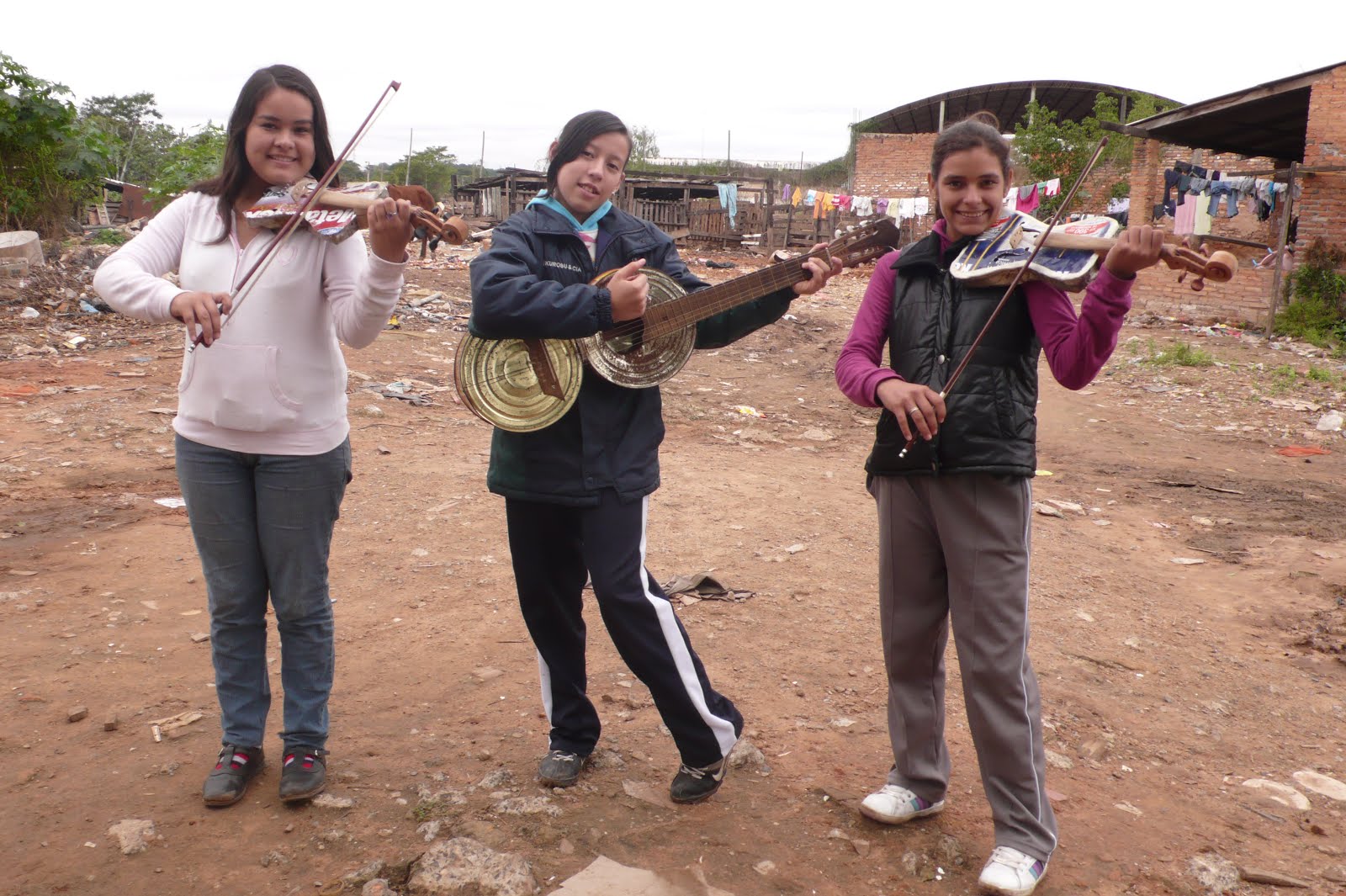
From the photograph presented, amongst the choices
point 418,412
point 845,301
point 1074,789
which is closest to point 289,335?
point 1074,789

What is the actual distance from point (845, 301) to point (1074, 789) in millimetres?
14759

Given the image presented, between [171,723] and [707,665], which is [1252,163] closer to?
[707,665]

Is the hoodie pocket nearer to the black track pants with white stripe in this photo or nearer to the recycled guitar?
the recycled guitar

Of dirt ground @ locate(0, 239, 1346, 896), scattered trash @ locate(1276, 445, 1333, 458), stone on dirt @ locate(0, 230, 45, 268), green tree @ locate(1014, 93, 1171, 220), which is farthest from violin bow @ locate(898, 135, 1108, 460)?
green tree @ locate(1014, 93, 1171, 220)

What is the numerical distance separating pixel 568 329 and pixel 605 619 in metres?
0.73

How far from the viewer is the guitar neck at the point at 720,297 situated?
2.51 meters

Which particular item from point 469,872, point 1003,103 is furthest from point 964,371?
point 1003,103

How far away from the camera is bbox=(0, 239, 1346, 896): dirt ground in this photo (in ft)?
8.14

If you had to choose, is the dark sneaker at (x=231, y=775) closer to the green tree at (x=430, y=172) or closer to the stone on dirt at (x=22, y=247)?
the stone on dirt at (x=22, y=247)

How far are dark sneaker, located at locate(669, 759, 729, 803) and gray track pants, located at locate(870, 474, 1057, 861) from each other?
0.61m

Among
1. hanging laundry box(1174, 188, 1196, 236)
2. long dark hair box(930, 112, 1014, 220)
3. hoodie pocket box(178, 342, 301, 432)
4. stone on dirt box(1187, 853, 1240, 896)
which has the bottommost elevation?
stone on dirt box(1187, 853, 1240, 896)

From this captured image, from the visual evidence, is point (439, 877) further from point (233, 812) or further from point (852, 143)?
point (852, 143)

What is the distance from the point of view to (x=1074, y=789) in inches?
113

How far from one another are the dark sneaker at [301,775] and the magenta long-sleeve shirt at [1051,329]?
5.53ft
